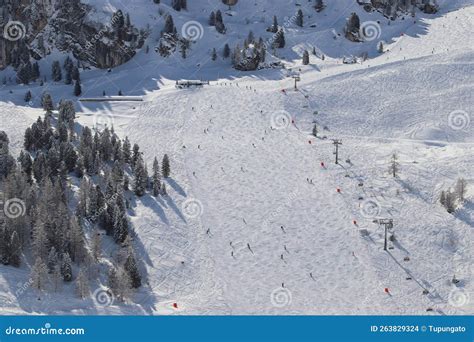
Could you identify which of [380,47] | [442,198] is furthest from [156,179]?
[380,47]

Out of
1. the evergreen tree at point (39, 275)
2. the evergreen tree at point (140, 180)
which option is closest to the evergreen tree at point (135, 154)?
the evergreen tree at point (140, 180)

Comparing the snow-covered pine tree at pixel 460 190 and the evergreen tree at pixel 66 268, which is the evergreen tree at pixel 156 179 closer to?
the evergreen tree at pixel 66 268

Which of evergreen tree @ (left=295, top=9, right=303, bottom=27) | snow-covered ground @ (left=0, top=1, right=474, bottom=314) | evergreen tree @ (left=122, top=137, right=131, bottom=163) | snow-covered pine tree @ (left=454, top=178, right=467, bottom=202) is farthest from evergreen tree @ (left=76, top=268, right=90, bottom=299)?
evergreen tree @ (left=295, top=9, right=303, bottom=27)

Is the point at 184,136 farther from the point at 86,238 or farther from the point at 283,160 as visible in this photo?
the point at 86,238

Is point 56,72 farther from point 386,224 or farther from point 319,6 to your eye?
point 386,224

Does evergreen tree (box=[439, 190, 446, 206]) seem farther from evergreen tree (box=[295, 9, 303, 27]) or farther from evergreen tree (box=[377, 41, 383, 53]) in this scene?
evergreen tree (box=[295, 9, 303, 27])

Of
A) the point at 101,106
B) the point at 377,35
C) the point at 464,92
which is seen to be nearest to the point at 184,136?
the point at 101,106

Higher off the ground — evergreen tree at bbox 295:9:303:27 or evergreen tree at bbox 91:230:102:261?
evergreen tree at bbox 295:9:303:27
